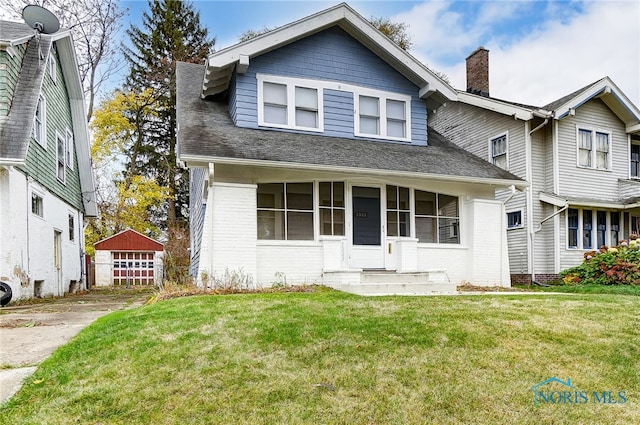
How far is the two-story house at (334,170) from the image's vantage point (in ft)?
32.0

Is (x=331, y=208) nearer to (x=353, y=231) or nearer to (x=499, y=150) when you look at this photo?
(x=353, y=231)

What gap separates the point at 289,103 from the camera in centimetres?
1141

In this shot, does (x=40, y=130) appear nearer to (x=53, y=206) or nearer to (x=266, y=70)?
(x=53, y=206)

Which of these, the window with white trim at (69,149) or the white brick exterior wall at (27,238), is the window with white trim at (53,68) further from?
the white brick exterior wall at (27,238)

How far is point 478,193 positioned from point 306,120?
4.82 metres

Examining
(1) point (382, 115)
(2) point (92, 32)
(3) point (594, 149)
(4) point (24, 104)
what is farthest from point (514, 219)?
(2) point (92, 32)

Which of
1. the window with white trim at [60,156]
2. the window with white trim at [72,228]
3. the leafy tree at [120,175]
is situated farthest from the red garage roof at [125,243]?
the window with white trim at [60,156]

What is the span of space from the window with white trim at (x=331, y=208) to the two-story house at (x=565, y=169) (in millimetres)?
7628

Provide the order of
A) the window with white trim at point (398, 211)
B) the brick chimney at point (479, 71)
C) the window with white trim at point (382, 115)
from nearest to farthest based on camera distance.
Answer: the window with white trim at point (398, 211) < the window with white trim at point (382, 115) < the brick chimney at point (479, 71)

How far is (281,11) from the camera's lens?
15000mm

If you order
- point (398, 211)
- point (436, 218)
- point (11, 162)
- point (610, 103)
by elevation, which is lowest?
point (436, 218)

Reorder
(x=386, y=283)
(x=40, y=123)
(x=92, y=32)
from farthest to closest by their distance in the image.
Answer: (x=92, y=32) < (x=40, y=123) < (x=386, y=283)

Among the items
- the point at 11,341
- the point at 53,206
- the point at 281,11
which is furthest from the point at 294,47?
the point at 11,341

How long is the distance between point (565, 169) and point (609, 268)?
3577mm
